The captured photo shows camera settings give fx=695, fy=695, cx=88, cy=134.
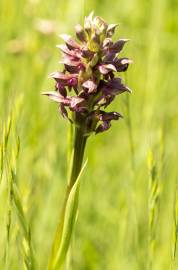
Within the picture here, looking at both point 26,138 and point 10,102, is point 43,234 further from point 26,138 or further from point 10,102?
point 10,102

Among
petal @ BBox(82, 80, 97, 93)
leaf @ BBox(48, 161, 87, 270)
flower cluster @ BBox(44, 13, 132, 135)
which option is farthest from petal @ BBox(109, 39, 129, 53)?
leaf @ BBox(48, 161, 87, 270)

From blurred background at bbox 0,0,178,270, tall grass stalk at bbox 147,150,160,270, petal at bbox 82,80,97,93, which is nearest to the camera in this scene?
petal at bbox 82,80,97,93

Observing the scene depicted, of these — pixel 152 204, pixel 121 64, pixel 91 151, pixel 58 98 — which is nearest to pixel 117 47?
pixel 121 64

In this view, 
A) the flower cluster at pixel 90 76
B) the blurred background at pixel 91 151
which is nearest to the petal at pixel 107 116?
the flower cluster at pixel 90 76

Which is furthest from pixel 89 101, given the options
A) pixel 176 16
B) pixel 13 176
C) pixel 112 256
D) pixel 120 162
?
pixel 176 16

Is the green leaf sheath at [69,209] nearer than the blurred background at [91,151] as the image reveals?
Yes

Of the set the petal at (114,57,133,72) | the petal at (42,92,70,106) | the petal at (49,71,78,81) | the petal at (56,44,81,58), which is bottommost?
the petal at (42,92,70,106)

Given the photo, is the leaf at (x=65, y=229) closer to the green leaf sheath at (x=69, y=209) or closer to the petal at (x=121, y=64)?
the green leaf sheath at (x=69, y=209)

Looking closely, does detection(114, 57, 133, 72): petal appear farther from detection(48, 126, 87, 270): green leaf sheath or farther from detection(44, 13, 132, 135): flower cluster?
detection(48, 126, 87, 270): green leaf sheath

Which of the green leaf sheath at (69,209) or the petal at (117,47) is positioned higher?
the petal at (117,47)
